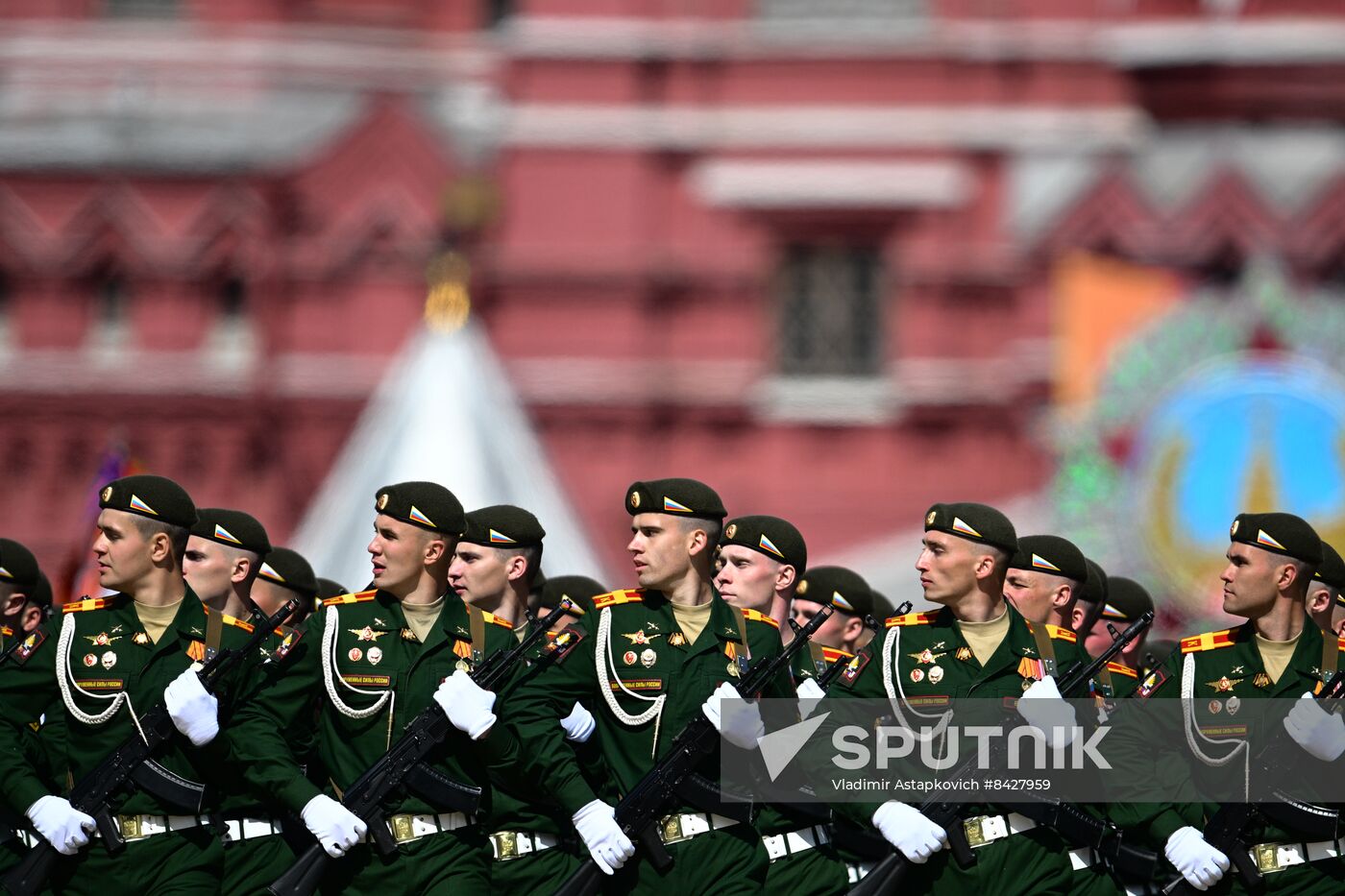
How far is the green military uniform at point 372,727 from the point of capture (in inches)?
308

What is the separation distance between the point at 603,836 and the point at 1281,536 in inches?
97.8

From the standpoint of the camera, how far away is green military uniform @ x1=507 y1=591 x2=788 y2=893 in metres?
7.92

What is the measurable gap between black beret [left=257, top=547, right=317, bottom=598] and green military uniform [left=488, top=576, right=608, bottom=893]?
1788 millimetres

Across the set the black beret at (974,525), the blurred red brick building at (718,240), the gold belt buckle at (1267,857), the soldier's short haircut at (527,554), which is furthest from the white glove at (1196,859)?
the blurred red brick building at (718,240)

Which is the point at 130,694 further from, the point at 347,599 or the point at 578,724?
the point at 578,724

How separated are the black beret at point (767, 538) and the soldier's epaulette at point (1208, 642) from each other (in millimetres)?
1364

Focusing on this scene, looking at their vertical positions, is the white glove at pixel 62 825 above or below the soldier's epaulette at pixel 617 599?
below

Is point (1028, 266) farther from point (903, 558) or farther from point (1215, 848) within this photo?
point (1215, 848)

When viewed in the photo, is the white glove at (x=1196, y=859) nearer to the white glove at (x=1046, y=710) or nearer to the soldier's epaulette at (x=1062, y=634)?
the white glove at (x=1046, y=710)

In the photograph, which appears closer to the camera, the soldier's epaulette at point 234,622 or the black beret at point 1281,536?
the black beret at point 1281,536

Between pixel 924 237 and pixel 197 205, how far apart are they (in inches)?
242

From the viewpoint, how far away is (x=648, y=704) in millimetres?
7992

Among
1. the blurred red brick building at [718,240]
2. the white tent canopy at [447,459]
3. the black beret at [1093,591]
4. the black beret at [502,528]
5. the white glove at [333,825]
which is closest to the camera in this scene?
the white glove at [333,825]

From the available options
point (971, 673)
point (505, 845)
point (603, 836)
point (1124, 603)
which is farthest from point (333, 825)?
point (1124, 603)
